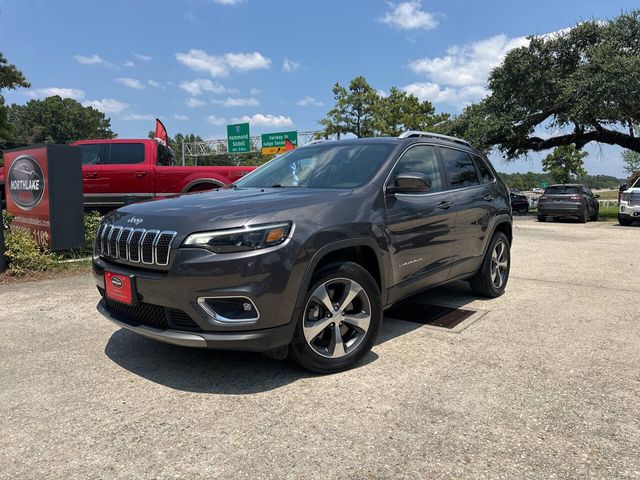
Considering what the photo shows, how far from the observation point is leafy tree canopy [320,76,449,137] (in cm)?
3759

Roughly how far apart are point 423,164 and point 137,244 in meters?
2.64

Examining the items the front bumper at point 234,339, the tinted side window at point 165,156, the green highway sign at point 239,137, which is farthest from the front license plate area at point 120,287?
the green highway sign at point 239,137

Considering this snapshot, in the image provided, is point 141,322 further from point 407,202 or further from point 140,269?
point 407,202

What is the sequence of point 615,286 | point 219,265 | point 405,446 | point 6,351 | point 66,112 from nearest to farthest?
point 405,446, point 219,265, point 6,351, point 615,286, point 66,112

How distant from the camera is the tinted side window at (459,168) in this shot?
16.0 feet

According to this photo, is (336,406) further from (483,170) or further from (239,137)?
(239,137)

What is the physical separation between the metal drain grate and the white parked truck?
50.1 ft

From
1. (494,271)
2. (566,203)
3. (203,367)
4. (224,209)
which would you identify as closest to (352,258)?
(224,209)

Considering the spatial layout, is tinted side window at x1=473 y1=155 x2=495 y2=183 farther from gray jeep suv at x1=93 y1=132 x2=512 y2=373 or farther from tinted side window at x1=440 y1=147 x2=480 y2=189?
gray jeep suv at x1=93 y1=132 x2=512 y2=373

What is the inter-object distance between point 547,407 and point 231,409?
1928 millimetres

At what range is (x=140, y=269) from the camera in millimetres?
3189

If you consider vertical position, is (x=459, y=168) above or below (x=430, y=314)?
above

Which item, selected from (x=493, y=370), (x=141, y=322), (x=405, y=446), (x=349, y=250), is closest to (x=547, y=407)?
(x=493, y=370)

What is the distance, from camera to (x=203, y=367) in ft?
11.5
